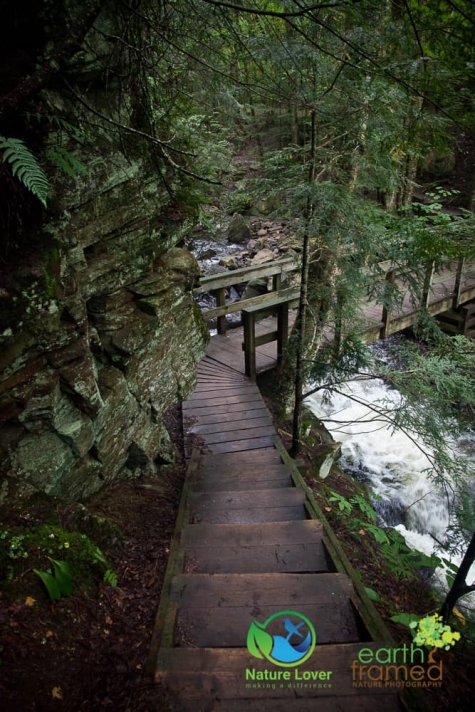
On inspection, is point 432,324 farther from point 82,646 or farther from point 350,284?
point 82,646

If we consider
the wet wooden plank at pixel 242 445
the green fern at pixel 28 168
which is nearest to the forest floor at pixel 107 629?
the wet wooden plank at pixel 242 445

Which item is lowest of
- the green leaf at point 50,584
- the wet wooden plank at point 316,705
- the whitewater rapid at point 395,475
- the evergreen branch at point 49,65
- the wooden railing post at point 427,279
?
the whitewater rapid at point 395,475

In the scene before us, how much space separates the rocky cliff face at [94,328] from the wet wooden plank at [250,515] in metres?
1.06

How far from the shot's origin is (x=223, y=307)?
8336mm

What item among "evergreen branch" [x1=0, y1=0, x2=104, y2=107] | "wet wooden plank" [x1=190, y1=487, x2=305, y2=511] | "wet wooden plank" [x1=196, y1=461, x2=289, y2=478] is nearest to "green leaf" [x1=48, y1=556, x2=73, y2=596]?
"wet wooden plank" [x1=190, y1=487, x2=305, y2=511]

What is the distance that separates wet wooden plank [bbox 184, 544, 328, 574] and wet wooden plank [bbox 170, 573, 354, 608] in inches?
11.6

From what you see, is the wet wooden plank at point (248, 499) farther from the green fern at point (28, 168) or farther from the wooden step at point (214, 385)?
the green fern at point (28, 168)

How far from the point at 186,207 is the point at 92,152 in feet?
4.71

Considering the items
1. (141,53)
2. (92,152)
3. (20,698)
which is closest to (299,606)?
(20,698)

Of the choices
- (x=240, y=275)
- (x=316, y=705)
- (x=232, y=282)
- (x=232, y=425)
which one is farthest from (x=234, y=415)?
(x=316, y=705)

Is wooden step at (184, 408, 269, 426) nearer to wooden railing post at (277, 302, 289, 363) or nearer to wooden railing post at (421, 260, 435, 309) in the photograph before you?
wooden railing post at (277, 302, 289, 363)

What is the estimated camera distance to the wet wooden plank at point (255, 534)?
3.86 meters

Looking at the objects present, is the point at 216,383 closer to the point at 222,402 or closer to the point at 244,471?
the point at 222,402

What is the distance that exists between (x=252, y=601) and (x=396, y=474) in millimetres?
5769
